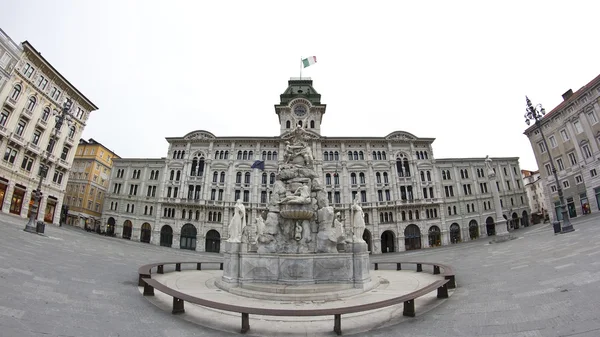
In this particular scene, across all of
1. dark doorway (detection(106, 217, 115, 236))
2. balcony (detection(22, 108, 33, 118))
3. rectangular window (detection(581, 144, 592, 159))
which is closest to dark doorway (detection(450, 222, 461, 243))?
rectangular window (detection(581, 144, 592, 159))

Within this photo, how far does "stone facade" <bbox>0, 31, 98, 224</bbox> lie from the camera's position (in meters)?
29.2

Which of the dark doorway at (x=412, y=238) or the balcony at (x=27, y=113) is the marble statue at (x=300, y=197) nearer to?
the dark doorway at (x=412, y=238)

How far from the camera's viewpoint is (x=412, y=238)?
4316 centimetres

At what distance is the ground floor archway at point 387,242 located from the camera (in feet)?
143

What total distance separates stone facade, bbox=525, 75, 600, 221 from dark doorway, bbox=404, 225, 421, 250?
17.3 metres

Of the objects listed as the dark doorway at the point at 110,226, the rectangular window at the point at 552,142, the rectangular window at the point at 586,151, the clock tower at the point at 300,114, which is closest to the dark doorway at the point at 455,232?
the rectangular window at the point at 552,142

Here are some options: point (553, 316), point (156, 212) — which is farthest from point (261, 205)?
point (553, 316)

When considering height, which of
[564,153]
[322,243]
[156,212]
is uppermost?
[564,153]

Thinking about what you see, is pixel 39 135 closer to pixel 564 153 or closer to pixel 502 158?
pixel 564 153

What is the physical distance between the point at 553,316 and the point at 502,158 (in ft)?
180

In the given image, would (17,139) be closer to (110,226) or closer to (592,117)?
(110,226)

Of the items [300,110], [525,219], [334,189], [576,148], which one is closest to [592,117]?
[576,148]

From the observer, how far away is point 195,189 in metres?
44.9

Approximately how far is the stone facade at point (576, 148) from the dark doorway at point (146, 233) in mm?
55696
